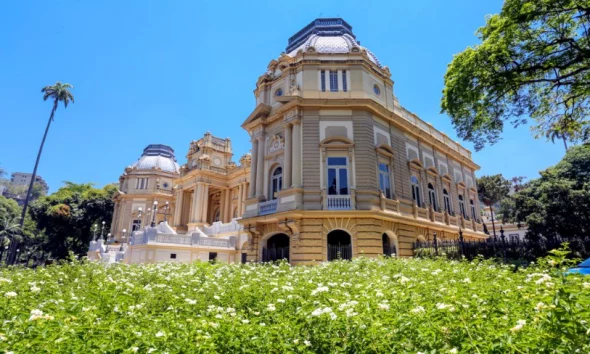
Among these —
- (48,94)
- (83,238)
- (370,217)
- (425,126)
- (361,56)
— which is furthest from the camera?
(83,238)

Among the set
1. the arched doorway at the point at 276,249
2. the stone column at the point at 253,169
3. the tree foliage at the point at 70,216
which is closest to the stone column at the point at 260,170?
the stone column at the point at 253,169

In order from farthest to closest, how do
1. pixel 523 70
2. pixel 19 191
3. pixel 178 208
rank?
pixel 19 191 < pixel 178 208 < pixel 523 70

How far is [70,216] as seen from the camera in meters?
49.3

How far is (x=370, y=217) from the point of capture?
17547 mm

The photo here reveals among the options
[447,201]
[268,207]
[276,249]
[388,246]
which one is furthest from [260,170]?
[447,201]

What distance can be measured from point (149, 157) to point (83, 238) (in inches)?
640

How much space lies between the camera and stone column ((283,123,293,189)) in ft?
62.3

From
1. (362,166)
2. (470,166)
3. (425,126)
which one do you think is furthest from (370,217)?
(470,166)

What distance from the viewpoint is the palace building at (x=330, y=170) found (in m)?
17.7

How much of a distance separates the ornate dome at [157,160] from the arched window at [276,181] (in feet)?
126

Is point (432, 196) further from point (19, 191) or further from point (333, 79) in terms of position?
point (19, 191)

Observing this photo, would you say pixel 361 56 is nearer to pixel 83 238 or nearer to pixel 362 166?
pixel 362 166

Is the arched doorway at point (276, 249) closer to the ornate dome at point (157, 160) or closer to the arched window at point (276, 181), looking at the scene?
the arched window at point (276, 181)

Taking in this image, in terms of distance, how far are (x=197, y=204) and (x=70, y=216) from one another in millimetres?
25332
